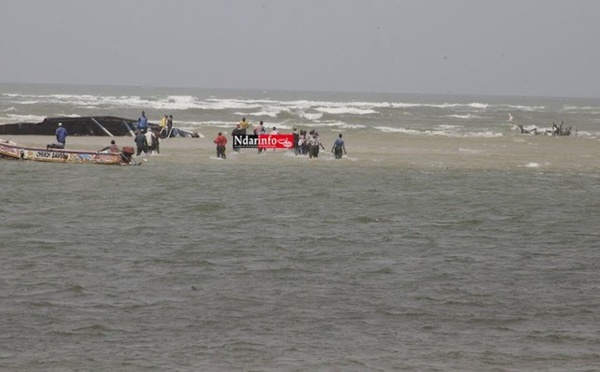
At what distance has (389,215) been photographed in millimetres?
21203

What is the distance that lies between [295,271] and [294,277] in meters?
0.43

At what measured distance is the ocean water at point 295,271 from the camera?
10.6m

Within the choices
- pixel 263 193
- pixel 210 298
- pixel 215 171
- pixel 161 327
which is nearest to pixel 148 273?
pixel 210 298

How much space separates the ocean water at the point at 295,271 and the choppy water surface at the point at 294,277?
42mm

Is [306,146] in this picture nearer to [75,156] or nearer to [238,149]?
[238,149]

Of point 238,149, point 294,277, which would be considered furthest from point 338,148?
point 294,277

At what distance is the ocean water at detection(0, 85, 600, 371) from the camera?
10.6m

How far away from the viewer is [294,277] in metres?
14.4

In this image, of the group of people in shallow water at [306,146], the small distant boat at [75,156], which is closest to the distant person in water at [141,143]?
the small distant boat at [75,156]

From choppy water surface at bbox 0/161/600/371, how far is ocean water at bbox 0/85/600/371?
4cm

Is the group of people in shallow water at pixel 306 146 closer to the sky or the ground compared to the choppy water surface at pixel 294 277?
closer to the sky

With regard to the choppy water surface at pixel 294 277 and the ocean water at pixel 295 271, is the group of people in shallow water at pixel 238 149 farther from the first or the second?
the choppy water surface at pixel 294 277

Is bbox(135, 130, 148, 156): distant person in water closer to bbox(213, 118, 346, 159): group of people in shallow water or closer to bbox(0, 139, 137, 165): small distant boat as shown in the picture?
bbox(0, 139, 137, 165): small distant boat

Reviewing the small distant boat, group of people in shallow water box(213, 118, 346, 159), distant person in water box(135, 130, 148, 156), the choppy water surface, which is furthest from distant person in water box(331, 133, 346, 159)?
the choppy water surface
